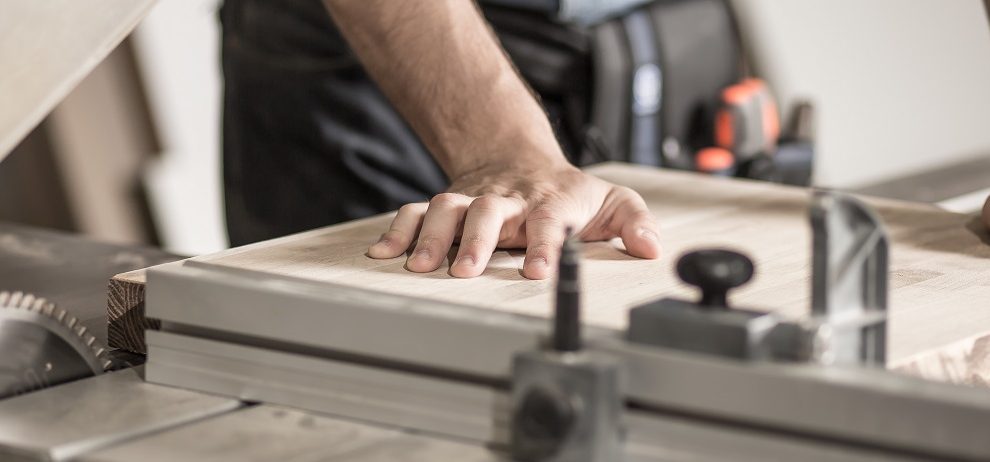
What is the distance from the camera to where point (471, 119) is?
4.85 feet

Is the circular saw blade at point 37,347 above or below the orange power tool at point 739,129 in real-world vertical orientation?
below

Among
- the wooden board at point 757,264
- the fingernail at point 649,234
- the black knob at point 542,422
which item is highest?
the fingernail at point 649,234

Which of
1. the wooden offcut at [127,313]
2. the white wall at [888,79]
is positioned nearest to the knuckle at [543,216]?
the wooden offcut at [127,313]

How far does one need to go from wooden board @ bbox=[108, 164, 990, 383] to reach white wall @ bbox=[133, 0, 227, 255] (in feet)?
7.25

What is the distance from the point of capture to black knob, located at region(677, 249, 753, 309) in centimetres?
82

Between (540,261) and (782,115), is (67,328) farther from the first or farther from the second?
(782,115)

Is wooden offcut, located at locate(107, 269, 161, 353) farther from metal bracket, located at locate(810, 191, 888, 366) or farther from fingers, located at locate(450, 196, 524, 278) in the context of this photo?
metal bracket, located at locate(810, 191, 888, 366)

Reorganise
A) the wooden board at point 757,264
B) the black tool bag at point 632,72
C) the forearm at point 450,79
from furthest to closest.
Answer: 1. the black tool bag at point 632,72
2. the forearm at point 450,79
3. the wooden board at point 757,264

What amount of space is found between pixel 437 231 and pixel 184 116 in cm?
248

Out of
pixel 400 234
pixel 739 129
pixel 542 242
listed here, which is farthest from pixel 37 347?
pixel 739 129

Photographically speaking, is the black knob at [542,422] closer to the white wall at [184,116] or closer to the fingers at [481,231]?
the fingers at [481,231]

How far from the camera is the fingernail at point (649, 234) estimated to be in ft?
3.97

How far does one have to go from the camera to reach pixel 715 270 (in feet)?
2.70

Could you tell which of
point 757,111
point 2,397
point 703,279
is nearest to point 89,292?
point 2,397
